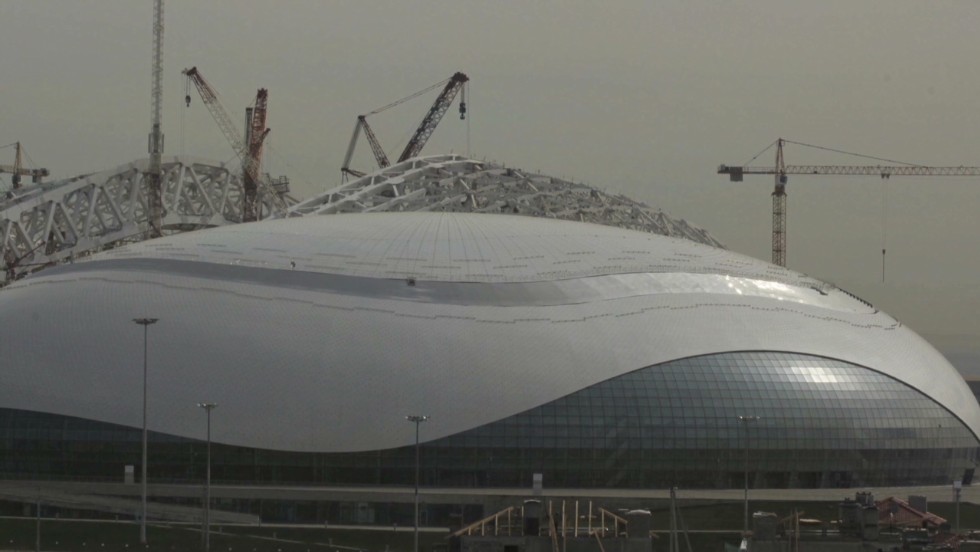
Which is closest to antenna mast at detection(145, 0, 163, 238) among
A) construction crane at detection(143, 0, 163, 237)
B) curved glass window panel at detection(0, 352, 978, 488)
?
construction crane at detection(143, 0, 163, 237)

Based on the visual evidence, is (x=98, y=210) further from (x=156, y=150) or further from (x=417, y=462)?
(x=417, y=462)

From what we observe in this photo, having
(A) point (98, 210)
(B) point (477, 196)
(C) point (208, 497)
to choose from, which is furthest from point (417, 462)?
(A) point (98, 210)

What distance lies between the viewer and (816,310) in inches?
3772

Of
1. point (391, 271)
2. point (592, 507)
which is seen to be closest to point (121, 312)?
point (391, 271)

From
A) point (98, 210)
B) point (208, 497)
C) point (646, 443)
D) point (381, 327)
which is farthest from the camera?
point (98, 210)

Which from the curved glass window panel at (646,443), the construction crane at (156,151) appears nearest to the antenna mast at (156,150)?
the construction crane at (156,151)

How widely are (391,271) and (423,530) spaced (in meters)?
18.7

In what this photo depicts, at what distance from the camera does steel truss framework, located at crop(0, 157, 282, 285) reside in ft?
430

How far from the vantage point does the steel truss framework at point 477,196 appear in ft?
367

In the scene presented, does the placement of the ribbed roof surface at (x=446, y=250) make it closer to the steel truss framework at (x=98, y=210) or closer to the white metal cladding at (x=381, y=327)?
the white metal cladding at (x=381, y=327)

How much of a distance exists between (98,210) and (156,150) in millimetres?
9710

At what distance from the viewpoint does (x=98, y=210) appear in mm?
138250

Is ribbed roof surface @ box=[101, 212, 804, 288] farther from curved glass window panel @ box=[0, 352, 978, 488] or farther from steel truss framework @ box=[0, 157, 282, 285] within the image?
steel truss framework @ box=[0, 157, 282, 285]

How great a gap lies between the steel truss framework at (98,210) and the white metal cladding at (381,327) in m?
34.3
